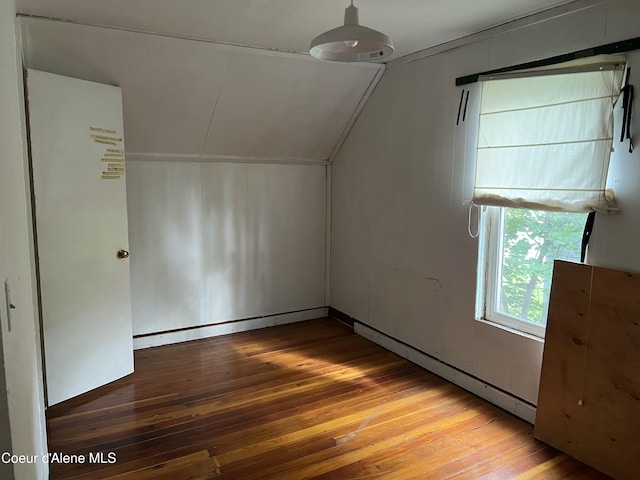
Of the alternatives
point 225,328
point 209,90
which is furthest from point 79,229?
point 225,328

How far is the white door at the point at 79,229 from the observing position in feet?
8.95

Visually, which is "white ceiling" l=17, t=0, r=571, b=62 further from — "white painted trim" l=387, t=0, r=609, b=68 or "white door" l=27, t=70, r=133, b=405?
"white door" l=27, t=70, r=133, b=405

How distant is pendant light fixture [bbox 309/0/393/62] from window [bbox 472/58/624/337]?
1070 millimetres

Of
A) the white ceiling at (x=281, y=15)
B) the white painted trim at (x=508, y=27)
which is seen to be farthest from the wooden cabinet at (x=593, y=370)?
the white ceiling at (x=281, y=15)

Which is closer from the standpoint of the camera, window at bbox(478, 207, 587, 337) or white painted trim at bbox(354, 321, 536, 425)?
window at bbox(478, 207, 587, 337)

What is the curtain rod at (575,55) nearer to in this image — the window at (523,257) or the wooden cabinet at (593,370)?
the window at (523,257)

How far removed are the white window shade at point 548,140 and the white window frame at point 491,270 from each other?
0.15 meters

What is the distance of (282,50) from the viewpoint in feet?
10.9

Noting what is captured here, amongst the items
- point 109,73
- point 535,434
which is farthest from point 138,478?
point 109,73

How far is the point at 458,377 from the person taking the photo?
127 inches

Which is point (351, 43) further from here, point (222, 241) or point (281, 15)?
point (222, 241)

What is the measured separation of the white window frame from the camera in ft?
9.59

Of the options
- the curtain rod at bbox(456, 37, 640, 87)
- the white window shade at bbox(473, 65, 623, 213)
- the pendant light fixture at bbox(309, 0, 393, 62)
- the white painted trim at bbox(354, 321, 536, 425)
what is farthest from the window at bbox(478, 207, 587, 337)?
the pendant light fixture at bbox(309, 0, 393, 62)

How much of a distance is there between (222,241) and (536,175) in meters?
2.66
